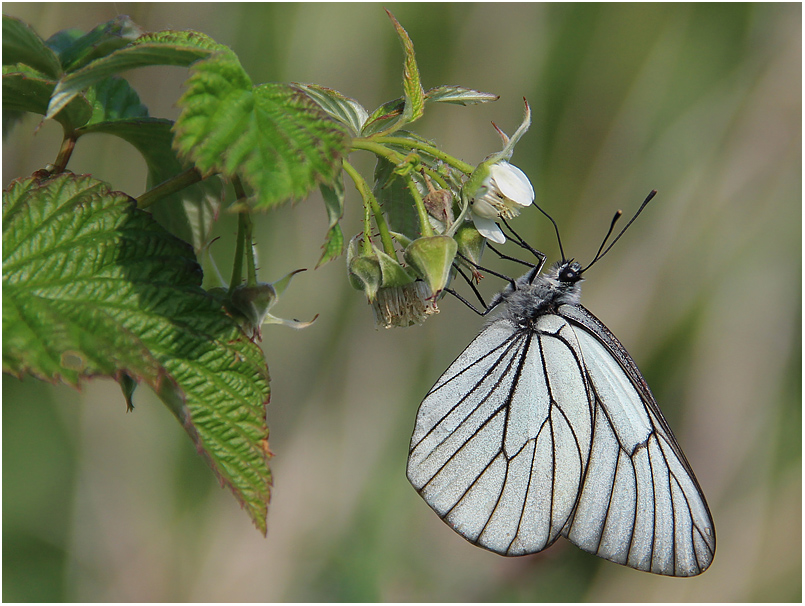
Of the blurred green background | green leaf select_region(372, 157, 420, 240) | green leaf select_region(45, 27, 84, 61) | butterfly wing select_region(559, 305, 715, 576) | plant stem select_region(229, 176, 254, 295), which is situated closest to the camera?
plant stem select_region(229, 176, 254, 295)

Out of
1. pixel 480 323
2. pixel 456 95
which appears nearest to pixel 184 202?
pixel 456 95

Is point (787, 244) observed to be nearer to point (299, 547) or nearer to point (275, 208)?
point (299, 547)

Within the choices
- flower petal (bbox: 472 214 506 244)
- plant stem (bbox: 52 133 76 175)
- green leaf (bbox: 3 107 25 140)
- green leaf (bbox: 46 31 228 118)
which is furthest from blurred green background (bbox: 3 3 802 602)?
green leaf (bbox: 46 31 228 118)

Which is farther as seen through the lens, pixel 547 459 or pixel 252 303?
pixel 547 459

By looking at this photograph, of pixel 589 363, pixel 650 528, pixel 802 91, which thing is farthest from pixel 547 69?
pixel 650 528

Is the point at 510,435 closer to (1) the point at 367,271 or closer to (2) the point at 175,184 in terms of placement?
(1) the point at 367,271

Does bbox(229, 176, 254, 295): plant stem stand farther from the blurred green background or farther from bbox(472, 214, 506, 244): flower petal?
the blurred green background
